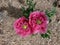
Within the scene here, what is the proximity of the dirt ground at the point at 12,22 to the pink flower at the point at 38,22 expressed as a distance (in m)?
0.17

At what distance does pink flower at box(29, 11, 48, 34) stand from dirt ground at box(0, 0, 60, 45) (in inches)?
6.8

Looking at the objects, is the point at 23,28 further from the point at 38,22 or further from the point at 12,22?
the point at 12,22

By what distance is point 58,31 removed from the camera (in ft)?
5.75

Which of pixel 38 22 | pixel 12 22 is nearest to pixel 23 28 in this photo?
pixel 38 22

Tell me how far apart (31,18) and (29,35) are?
8.1 inches

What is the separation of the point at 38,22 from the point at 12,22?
1.05ft

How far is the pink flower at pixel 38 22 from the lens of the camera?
1541mm

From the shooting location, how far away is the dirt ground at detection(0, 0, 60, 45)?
171cm

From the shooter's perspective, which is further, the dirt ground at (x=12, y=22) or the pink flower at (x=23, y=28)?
the dirt ground at (x=12, y=22)

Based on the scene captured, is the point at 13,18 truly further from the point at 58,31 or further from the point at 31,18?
the point at 58,31

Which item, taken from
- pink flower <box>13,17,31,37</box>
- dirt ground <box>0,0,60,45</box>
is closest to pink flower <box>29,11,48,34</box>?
pink flower <box>13,17,31,37</box>

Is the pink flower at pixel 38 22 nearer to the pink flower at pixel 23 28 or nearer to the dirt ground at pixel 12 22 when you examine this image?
the pink flower at pixel 23 28

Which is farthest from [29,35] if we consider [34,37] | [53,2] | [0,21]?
[53,2]

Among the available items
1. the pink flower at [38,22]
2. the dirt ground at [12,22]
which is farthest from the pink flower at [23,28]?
the dirt ground at [12,22]
